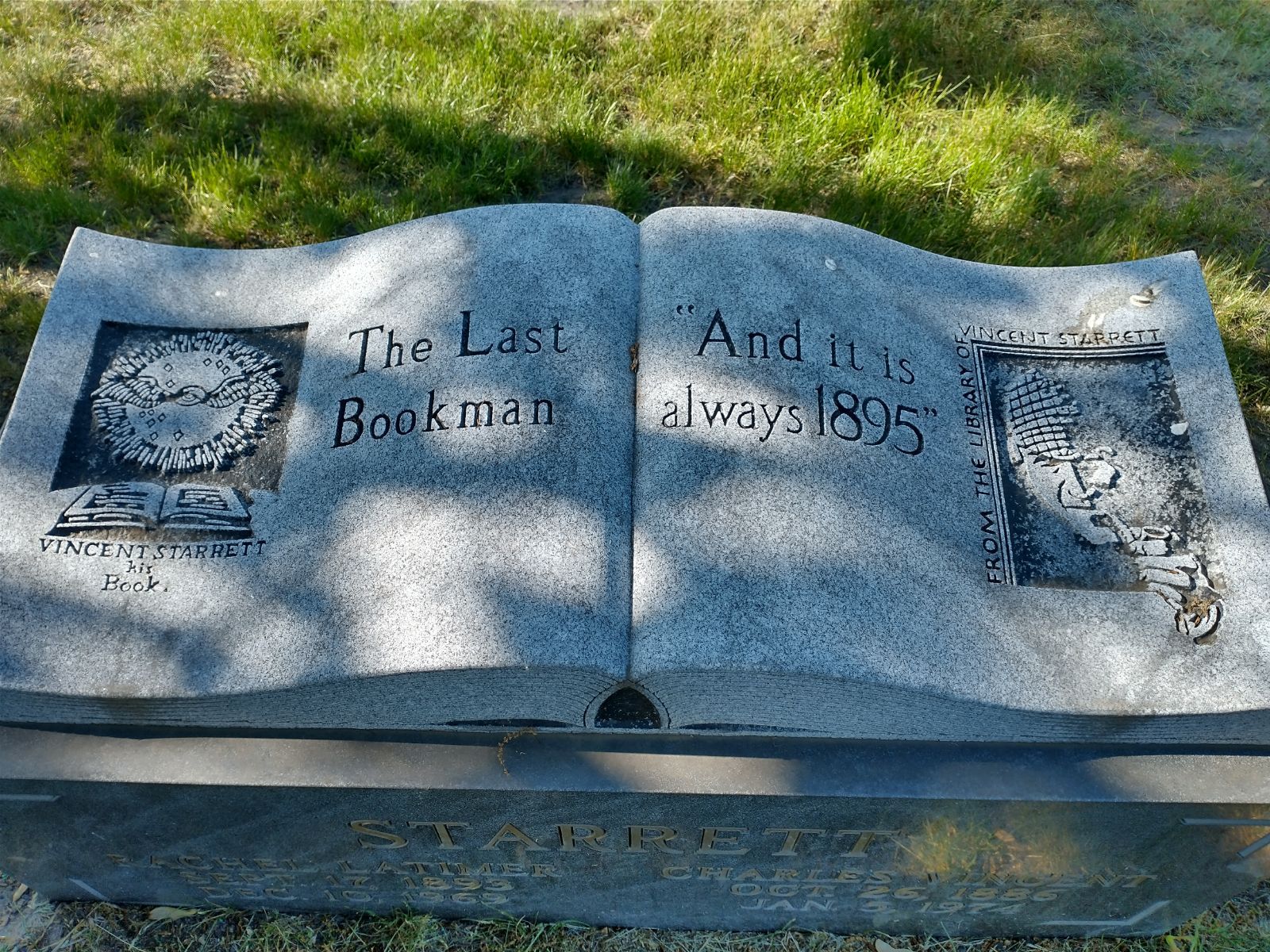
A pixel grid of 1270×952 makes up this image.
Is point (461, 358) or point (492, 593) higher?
point (461, 358)

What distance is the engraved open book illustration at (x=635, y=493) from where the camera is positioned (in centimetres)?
209

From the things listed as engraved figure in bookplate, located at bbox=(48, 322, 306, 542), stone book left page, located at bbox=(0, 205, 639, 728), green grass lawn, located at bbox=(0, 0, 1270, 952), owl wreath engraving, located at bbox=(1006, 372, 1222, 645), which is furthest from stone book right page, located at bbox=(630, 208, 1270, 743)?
green grass lawn, located at bbox=(0, 0, 1270, 952)

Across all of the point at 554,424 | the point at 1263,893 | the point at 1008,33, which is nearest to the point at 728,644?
the point at 554,424

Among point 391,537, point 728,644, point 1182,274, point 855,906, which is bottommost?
point 855,906

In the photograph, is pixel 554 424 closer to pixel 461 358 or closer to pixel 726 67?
pixel 461 358

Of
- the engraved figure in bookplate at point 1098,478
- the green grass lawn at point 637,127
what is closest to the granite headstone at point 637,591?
the engraved figure in bookplate at point 1098,478

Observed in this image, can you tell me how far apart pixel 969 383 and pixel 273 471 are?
168 cm

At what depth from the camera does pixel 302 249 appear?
2.87 m

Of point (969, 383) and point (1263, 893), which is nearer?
point (969, 383)

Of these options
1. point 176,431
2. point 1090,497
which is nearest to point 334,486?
point 176,431

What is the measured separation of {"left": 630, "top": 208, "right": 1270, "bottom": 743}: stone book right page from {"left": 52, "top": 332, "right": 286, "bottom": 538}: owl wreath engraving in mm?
940

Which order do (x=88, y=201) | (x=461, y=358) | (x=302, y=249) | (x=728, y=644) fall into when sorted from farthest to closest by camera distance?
(x=88, y=201) < (x=302, y=249) < (x=461, y=358) < (x=728, y=644)

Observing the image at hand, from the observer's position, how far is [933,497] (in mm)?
2312

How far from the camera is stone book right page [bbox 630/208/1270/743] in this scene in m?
2.10
